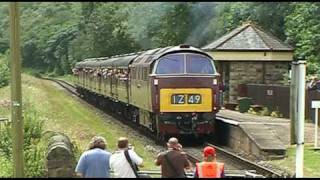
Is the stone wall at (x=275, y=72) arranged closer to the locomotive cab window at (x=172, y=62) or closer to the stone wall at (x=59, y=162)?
the locomotive cab window at (x=172, y=62)

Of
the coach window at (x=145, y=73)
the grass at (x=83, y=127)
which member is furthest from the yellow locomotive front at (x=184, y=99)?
the grass at (x=83, y=127)

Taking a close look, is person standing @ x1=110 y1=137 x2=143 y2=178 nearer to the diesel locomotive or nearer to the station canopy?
the diesel locomotive

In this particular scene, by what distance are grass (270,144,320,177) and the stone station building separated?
569 inches

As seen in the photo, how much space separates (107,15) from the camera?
44500 millimetres

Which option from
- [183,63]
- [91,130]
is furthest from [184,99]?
[91,130]

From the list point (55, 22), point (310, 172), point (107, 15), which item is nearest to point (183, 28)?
point (107, 15)

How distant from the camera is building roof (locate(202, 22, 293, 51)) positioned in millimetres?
33438

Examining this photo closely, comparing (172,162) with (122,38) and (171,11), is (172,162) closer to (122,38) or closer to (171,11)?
(171,11)

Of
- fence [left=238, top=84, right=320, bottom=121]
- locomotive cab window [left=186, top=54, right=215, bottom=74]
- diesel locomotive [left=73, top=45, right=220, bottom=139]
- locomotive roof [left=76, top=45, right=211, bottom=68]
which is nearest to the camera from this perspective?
diesel locomotive [left=73, top=45, right=220, bottom=139]

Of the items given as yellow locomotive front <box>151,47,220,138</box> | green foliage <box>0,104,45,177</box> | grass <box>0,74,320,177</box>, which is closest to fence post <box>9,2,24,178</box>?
green foliage <box>0,104,45,177</box>

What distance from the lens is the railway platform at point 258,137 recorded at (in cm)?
1822

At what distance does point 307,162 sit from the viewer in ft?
54.4

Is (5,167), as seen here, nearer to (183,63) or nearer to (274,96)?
(183,63)

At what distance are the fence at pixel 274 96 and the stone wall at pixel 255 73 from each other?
0.67m
